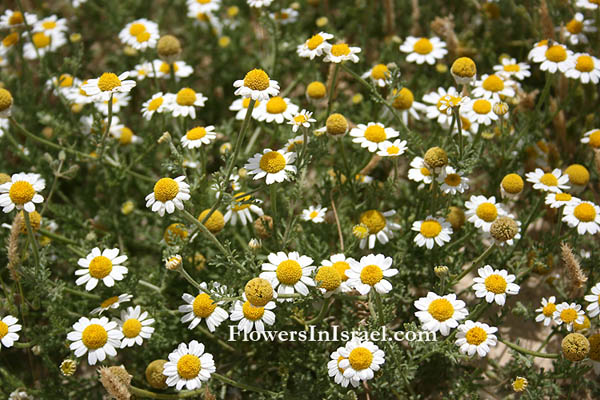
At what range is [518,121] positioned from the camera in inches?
182

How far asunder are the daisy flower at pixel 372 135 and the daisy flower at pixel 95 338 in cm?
164

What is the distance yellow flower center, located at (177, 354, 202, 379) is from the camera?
300cm

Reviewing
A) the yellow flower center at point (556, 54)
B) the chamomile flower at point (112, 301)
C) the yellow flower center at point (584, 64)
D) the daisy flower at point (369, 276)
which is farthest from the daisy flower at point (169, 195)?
the yellow flower center at point (584, 64)

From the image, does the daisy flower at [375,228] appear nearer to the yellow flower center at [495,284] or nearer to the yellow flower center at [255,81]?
the yellow flower center at [495,284]

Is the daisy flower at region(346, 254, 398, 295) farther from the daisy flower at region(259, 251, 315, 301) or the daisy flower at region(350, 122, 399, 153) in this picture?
the daisy flower at region(350, 122, 399, 153)

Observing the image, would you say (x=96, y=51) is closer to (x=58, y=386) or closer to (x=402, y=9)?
(x=402, y=9)

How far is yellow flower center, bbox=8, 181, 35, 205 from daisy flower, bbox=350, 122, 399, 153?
175 cm

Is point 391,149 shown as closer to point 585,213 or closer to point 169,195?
point 585,213

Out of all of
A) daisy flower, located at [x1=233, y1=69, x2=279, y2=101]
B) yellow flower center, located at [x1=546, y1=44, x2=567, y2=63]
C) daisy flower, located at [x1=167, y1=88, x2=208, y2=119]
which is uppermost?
daisy flower, located at [x1=233, y1=69, x2=279, y2=101]

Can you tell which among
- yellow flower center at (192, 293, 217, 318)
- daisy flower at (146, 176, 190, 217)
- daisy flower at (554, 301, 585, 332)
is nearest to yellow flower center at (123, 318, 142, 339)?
yellow flower center at (192, 293, 217, 318)

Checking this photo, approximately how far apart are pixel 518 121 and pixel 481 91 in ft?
3.02

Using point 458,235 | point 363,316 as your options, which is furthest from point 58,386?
point 458,235

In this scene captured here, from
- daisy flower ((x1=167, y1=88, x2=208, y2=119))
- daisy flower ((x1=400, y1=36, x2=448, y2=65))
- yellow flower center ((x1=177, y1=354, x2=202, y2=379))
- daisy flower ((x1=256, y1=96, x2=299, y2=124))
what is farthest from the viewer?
daisy flower ((x1=400, y1=36, x2=448, y2=65))

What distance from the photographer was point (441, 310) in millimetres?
2939
